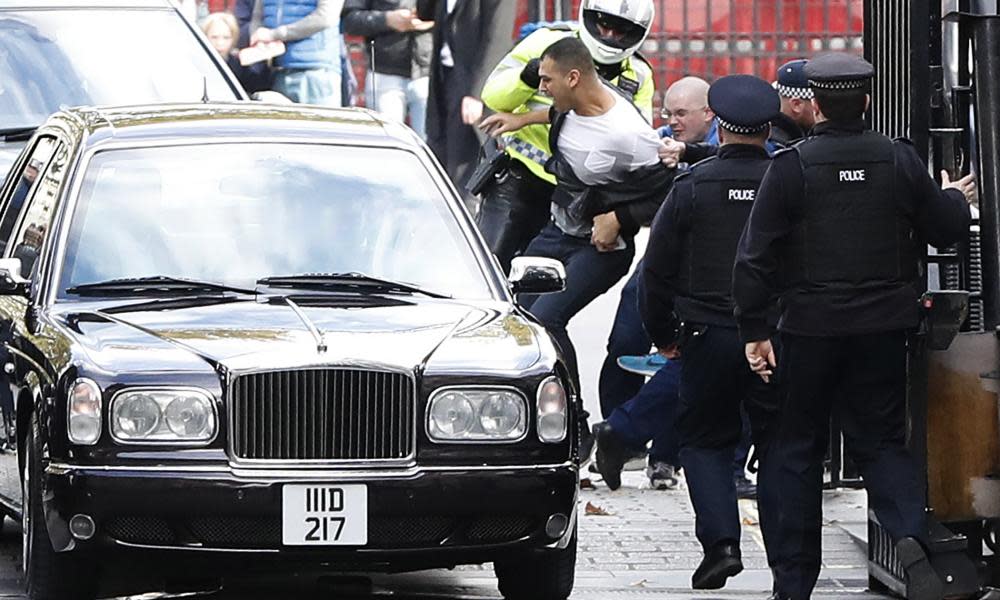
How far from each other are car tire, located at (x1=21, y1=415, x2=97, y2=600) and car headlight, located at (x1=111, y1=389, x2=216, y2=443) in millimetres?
334

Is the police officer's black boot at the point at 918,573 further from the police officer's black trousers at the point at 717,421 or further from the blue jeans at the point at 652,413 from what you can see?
the blue jeans at the point at 652,413

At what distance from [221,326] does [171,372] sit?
1.28ft

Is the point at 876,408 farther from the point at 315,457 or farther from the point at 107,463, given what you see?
the point at 107,463

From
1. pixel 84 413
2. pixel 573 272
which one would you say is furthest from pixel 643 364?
pixel 84 413

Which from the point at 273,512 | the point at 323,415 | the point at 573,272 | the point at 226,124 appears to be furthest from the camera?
the point at 573,272

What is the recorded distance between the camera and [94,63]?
13.1 metres

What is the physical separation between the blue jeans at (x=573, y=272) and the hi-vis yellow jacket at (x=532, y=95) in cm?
52

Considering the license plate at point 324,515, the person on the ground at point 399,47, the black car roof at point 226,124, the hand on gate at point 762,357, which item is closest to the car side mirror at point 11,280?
the black car roof at point 226,124

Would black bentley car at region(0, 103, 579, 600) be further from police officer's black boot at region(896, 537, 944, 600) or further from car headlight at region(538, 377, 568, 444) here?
police officer's black boot at region(896, 537, 944, 600)

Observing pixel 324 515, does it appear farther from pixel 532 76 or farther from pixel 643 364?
pixel 532 76

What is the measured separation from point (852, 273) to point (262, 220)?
6.44 ft

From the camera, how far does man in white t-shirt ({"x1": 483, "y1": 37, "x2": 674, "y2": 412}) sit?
11406 millimetres

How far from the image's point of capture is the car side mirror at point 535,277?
354 inches

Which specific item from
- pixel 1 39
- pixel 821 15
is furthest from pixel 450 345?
pixel 821 15
